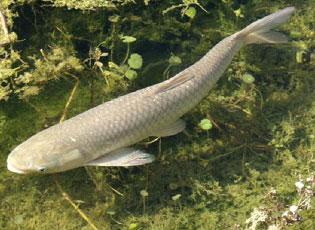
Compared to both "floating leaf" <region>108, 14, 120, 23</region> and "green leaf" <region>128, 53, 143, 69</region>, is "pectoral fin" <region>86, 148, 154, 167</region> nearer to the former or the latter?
"green leaf" <region>128, 53, 143, 69</region>

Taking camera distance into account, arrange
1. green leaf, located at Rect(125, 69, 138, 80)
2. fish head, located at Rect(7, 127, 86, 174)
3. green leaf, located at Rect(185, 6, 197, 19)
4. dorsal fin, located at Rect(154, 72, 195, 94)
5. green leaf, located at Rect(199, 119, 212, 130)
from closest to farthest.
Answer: fish head, located at Rect(7, 127, 86, 174), dorsal fin, located at Rect(154, 72, 195, 94), green leaf, located at Rect(199, 119, 212, 130), green leaf, located at Rect(125, 69, 138, 80), green leaf, located at Rect(185, 6, 197, 19)

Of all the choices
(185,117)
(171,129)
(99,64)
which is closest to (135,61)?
(99,64)

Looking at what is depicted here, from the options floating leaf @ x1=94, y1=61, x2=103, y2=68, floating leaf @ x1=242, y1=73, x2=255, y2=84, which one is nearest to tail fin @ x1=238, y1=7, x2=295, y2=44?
floating leaf @ x1=242, y1=73, x2=255, y2=84

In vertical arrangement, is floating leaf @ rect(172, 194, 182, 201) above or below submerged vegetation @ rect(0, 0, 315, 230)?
below

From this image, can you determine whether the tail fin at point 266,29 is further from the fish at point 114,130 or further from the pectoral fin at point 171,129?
the pectoral fin at point 171,129

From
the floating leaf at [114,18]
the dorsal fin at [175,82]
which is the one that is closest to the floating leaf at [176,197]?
the dorsal fin at [175,82]

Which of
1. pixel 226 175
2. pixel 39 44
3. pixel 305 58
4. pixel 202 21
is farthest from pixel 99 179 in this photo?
pixel 305 58
